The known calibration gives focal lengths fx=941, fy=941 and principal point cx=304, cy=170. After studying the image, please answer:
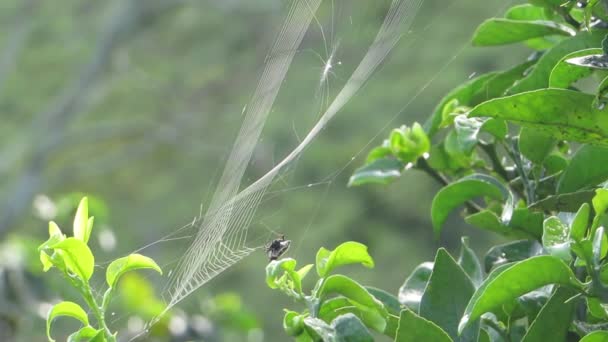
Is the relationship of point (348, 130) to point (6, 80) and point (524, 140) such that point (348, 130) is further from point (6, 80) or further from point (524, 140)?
point (524, 140)

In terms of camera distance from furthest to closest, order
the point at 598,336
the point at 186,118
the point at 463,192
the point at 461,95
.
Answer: the point at 186,118 < the point at 461,95 < the point at 463,192 < the point at 598,336

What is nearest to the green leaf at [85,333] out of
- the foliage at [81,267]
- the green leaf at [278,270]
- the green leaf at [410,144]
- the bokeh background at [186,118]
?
the foliage at [81,267]

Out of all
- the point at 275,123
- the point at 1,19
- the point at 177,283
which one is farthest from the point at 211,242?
the point at 1,19

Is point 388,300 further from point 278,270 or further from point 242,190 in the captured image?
point 242,190

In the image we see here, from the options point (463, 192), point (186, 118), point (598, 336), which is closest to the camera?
point (598, 336)

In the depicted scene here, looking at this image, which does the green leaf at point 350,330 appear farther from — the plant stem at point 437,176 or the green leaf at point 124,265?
the plant stem at point 437,176

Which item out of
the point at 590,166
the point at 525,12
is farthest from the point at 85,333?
the point at 525,12

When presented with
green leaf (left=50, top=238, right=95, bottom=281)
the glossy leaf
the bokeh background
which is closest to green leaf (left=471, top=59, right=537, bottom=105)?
the glossy leaf

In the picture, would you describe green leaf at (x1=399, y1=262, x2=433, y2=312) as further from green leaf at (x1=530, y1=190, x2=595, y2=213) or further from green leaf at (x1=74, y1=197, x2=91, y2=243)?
green leaf at (x1=74, y1=197, x2=91, y2=243)
